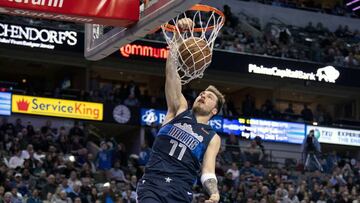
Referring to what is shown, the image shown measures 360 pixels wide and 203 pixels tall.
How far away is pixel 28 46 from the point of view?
2889 cm

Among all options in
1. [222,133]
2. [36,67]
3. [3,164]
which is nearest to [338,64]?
[222,133]

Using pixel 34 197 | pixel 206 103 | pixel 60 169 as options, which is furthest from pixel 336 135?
pixel 206 103

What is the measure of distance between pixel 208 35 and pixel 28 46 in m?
20.3

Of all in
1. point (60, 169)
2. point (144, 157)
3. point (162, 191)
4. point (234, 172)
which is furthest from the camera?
point (144, 157)

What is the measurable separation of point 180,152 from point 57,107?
2134 centimetres

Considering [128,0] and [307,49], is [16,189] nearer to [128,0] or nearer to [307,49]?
[128,0]

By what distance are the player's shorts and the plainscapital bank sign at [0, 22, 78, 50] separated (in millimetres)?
21813

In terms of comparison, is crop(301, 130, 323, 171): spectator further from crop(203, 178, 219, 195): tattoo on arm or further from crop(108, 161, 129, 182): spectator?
crop(203, 178, 219, 195): tattoo on arm

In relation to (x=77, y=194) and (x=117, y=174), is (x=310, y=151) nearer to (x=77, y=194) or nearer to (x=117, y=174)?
(x=117, y=174)

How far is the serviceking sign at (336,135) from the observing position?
32.8 metres

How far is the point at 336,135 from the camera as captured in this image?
33188 mm

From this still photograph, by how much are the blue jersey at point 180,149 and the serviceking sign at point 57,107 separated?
67.9ft

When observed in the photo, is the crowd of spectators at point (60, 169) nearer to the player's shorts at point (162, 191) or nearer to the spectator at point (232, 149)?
the spectator at point (232, 149)

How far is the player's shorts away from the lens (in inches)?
286
